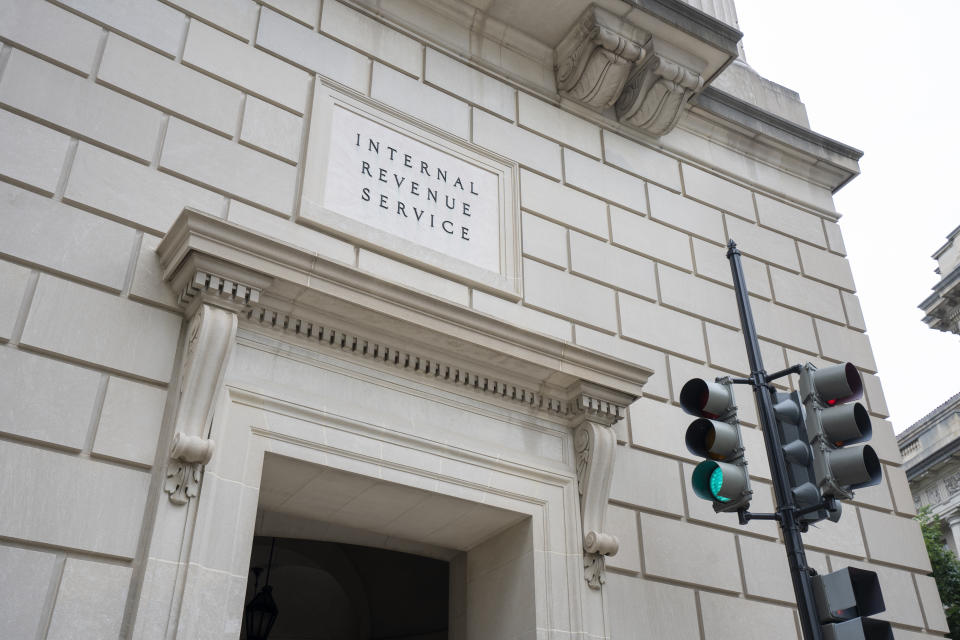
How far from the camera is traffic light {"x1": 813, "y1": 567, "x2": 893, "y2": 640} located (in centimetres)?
557

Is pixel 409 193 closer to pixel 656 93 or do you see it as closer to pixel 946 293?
pixel 656 93

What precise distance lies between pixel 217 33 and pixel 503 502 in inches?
186

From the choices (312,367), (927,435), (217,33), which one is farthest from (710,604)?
(927,435)

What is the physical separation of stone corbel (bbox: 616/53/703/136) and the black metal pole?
13.2ft

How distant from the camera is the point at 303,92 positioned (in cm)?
841

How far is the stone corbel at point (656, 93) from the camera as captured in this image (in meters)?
10.4

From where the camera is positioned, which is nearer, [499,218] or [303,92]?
[303,92]

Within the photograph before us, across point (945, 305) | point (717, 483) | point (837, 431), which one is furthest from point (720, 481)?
point (945, 305)

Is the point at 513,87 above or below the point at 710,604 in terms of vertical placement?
above

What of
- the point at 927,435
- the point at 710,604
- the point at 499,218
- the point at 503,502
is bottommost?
the point at 710,604

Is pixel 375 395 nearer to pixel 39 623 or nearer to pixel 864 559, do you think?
pixel 39 623

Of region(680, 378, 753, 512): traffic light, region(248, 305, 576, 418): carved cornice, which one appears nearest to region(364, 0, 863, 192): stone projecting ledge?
region(248, 305, 576, 418): carved cornice

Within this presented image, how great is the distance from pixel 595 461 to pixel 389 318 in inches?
86.3

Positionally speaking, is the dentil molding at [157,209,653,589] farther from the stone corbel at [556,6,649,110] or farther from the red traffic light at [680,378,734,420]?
the stone corbel at [556,6,649,110]
